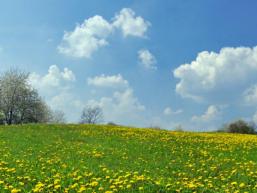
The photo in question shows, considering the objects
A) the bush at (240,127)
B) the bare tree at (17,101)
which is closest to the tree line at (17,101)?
the bare tree at (17,101)

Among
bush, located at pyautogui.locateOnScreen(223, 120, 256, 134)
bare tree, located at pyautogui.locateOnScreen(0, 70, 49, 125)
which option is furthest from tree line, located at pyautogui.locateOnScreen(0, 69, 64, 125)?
bush, located at pyautogui.locateOnScreen(223, 120, 256, 134)

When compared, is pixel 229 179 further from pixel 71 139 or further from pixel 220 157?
pixel 71 139

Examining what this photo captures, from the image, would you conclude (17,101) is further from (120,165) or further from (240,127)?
(120,165)

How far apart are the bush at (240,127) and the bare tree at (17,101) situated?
Result: 37093mm

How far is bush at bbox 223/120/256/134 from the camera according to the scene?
59625mm

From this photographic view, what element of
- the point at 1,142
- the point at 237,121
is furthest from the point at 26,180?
the point at 237,121

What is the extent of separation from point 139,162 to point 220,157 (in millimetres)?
5024

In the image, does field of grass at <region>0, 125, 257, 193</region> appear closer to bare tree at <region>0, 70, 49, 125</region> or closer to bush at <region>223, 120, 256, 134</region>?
bush at <region>223, 120, 256, 134</region>

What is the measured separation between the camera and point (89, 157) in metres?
22.5

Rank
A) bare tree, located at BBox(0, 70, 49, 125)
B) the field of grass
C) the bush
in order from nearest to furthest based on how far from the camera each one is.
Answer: the field of grass, the bush, bare tree, located at BBox(0, 70, 49, 125)

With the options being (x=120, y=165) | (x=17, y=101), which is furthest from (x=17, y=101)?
(x=120, y=165)

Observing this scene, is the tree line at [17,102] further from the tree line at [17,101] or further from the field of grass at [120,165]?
the field of grass at [120,165]

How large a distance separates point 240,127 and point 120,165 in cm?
4267

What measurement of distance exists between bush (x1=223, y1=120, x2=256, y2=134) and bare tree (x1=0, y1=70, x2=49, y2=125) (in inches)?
Answer: 1460
